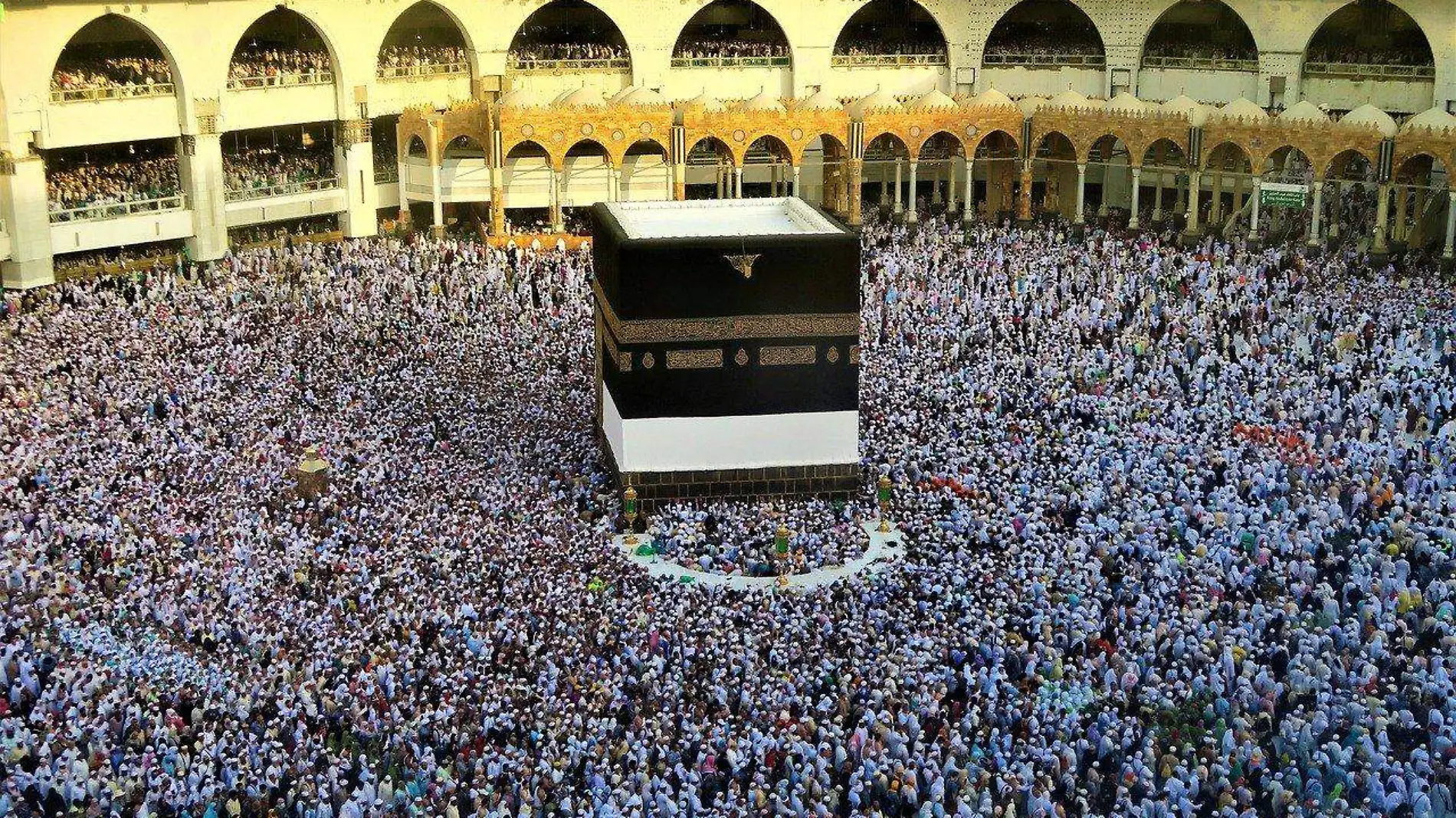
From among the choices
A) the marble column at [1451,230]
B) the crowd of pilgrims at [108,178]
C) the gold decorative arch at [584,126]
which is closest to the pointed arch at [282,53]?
the crowd of pilgrims at [108,178]

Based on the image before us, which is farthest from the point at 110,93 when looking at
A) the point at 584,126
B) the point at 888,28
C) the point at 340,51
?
the point at 888,28

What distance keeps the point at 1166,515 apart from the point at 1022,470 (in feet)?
8.57

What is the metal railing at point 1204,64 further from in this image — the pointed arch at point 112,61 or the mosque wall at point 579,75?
the pointed arch at point 112,61

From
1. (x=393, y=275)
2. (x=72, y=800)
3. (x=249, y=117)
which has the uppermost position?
(x=249, y=117)

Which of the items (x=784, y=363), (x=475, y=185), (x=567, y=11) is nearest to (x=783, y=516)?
(x=784, y=363)

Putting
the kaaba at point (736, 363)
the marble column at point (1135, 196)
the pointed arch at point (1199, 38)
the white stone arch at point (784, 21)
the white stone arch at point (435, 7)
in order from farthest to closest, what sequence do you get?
the white stone arch at point (784, 21)
the pointed arch at point (1199, 38)
the white stone arch at point (435, 7)
the marble column at point (1135, 196)
the kaaba at point (736, 363)

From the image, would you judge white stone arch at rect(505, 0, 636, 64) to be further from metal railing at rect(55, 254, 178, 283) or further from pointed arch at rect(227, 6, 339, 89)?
metal railing at rect(55, 254, 178, 283)

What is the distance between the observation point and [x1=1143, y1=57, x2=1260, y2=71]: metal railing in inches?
1634

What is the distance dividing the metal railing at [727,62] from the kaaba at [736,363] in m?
22.7

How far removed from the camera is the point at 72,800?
1409 cm

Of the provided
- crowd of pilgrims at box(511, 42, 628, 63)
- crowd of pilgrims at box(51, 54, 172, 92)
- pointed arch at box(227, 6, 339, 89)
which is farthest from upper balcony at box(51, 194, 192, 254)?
crowd of pilgrims at box(511, 42, 628, 63)

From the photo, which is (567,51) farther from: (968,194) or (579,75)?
(968,194)

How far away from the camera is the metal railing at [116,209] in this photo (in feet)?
112

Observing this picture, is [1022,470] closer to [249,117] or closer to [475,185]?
[475,185]
